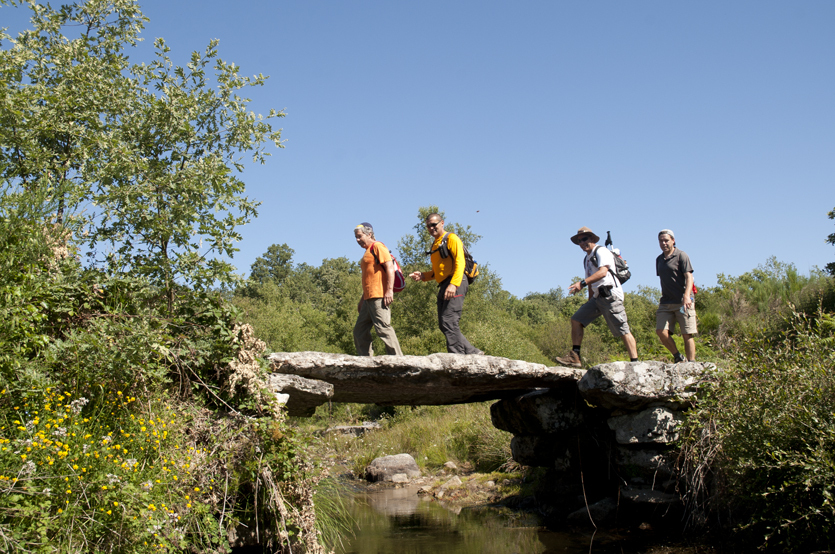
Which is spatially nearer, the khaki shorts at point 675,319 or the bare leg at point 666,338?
the khaki shorts at point 675,319

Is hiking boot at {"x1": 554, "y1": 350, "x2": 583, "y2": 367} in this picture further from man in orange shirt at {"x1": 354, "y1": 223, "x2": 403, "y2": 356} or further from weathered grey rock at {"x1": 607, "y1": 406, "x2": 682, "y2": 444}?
man in orange shirt at {"x1": 354, "y1": 223, "x2": 403, "y2": 356}

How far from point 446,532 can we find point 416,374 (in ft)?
9.54

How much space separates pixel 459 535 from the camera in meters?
9.09

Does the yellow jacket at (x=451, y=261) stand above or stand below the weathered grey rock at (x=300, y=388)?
above

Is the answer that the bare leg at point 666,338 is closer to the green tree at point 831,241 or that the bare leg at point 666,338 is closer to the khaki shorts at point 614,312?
the khaki shorts at point 614,312

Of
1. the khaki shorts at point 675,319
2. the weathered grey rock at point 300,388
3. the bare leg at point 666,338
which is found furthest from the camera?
the bare leg at point 666,338

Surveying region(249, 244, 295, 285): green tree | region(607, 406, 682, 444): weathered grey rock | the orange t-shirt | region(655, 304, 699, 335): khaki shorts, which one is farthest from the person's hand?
region(249, 244, 295, 285): green tree

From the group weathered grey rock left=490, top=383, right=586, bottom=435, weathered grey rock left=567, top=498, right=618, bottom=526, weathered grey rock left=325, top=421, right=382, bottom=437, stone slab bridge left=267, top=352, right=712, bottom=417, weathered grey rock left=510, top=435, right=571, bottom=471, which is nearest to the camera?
stone slab bridge left=267, top=352, right=712, bottom=417

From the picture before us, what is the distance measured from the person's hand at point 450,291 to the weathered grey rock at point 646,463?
11.3ft

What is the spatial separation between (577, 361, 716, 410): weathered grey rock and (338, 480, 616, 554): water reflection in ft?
6.68

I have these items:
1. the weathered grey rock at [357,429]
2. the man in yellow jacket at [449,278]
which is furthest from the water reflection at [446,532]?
the weathered grey rock at [357,429]

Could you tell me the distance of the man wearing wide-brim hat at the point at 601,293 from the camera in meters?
8.08

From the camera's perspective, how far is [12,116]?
714 cm

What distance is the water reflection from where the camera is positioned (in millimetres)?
8211
